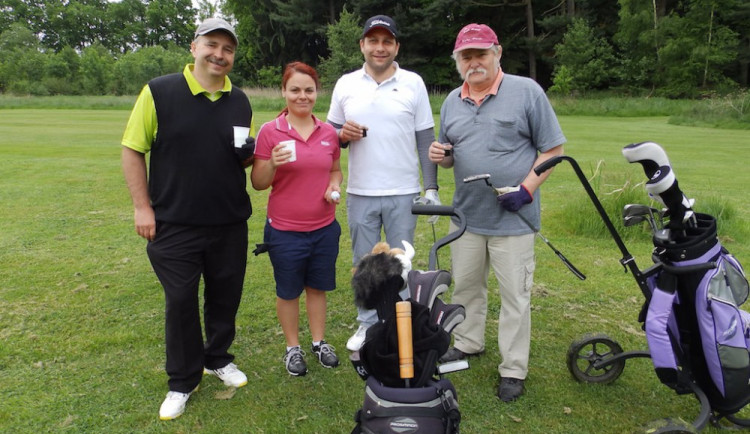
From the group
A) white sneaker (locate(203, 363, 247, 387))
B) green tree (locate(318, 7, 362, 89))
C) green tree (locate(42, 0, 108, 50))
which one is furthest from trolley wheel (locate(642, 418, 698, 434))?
green tree (locate(42, 0, 108, 50))

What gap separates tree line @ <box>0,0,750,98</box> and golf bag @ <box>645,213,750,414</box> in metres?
36.9

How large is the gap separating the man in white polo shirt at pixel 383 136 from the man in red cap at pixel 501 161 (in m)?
0.27

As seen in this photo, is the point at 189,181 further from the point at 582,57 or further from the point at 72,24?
the point at 72,24

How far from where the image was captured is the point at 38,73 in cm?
5191

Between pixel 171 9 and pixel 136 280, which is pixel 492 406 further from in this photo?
pixel 171 9

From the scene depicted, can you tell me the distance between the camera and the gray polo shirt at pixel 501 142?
3.07 meters

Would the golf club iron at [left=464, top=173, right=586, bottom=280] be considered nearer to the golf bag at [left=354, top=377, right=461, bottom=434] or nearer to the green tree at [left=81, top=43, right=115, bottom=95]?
the golf bag at [left=354, top=377, right=461, bottom=434]

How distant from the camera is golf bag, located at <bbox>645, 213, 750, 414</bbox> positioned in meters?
2.49

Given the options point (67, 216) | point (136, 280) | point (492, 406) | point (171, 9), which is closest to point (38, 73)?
point (171, 9)

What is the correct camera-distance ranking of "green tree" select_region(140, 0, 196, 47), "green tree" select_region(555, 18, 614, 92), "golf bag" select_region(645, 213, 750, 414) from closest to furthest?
"golf bag" select_region(645, 213, 750, 414)
"green tree" select_region(555, 18, 614, 92)
"green tree" select_region(140, 0, 196, 47)

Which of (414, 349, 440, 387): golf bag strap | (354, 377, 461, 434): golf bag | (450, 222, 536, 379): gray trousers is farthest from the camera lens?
(450, 222, 536, 379): gray trousers

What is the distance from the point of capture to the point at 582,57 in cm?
3791

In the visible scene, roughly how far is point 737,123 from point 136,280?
22876 millimetres

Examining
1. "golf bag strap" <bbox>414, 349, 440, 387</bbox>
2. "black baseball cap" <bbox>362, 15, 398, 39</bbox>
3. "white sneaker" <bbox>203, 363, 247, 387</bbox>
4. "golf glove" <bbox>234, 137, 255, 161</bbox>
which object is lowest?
"white sneaker" <bbox>203, 363, 247, 387</bbox>
